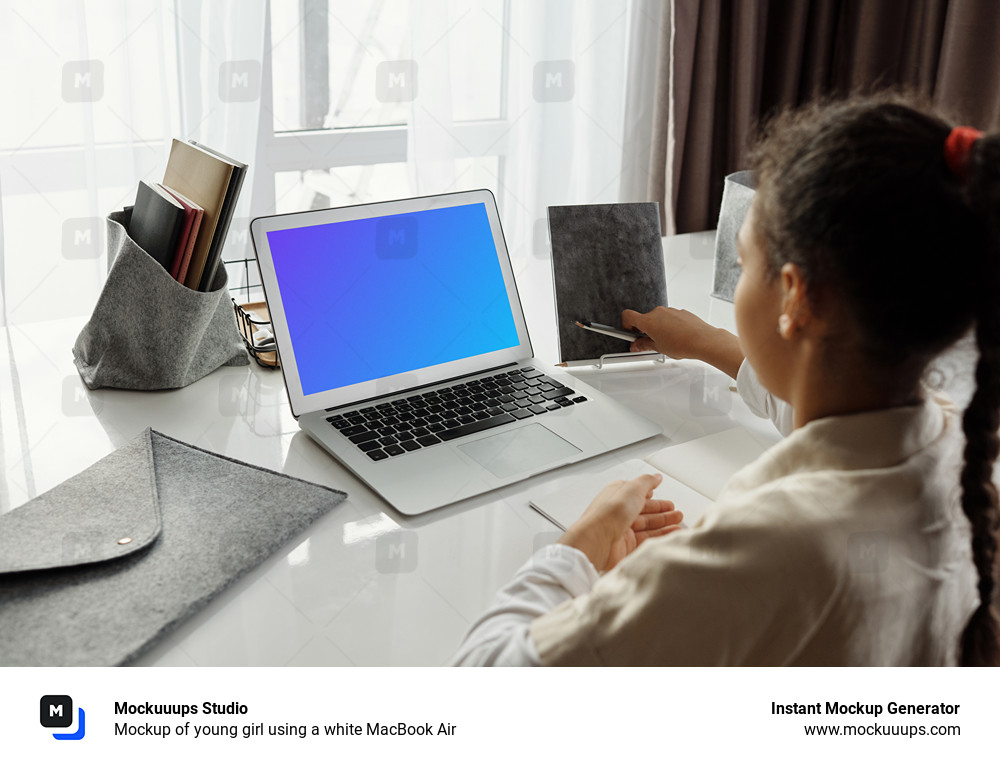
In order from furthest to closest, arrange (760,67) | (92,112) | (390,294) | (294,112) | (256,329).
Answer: (760,67), (294,112), (92,112), (256,329), (390,294)

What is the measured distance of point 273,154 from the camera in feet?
6.17

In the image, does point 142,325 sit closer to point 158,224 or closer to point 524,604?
point 158,224

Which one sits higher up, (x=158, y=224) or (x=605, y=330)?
(x=158, y=224)

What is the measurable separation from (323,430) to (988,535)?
0.61m

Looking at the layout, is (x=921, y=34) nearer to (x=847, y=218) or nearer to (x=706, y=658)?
(x=847, y=218)

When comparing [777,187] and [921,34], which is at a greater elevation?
[921,34]

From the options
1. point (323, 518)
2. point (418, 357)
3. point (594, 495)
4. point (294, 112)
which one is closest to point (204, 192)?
point (418, 357)

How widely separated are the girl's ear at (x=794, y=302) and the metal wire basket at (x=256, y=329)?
0.64m

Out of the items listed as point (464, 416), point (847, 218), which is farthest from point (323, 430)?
point (847, 218)

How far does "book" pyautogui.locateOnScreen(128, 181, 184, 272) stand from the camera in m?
1.00

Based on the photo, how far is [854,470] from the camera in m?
0.57

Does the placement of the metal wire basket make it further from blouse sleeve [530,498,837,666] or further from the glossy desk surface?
blouse sleeve [530,498,837,666]
